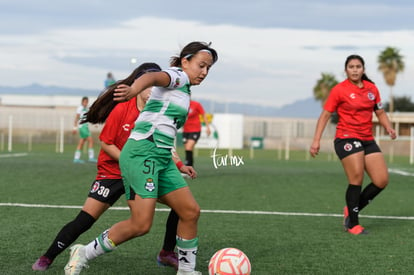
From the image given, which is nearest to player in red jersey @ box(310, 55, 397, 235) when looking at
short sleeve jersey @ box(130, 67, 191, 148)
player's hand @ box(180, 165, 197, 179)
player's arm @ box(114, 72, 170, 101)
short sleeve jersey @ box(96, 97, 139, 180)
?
player's hand @ box(180, 165, 197, 179)

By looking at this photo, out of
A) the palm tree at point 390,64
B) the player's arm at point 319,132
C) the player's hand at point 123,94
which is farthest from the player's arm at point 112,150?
the palm tree at point 390,64

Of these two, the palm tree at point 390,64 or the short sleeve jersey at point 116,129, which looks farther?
the palm tree at point 390,64

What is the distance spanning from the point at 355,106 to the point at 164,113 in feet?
13.6

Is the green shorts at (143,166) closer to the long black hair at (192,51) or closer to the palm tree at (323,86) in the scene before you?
the long black hair at (192,51)

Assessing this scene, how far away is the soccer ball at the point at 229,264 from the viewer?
217 inches

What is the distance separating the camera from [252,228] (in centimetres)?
885

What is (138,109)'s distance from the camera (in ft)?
19.7

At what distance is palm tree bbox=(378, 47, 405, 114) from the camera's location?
70938 mm

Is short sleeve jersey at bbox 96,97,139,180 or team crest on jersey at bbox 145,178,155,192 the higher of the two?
short sleeve jersey at bbox 96,97,139,180

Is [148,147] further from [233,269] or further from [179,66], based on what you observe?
[233,269]

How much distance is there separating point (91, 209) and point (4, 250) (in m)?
1.31

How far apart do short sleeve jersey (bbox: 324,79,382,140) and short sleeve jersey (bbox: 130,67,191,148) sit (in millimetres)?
3973

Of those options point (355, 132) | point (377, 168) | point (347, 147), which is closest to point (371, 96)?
point (355, 132)

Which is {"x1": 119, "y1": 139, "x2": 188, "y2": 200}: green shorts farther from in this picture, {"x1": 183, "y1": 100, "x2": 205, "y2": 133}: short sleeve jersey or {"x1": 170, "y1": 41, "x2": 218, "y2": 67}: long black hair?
{"x1": 183, "y1": 100, "x2": 205, "y2": 133}: short sleeve jersey
